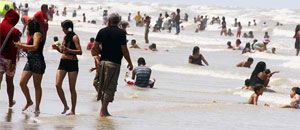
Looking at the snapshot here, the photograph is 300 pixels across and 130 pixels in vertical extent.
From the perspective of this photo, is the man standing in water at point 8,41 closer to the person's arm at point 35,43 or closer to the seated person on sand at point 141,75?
the person's arm at point 35,43

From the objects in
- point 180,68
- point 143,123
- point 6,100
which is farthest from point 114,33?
point 180,68

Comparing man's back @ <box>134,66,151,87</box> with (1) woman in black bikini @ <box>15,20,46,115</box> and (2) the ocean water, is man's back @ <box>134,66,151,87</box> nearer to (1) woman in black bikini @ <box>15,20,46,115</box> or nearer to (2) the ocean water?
(2) the ocean water

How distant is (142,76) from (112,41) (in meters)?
6.13

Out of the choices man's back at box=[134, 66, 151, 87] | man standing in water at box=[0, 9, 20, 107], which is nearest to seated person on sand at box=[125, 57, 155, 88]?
man's back at box=[134, 66, 151, 87]

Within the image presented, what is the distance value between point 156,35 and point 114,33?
34365 millimetres

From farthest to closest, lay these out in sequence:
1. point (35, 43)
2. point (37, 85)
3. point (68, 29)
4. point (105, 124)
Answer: point (37, 85), point (68, 29), point (35, 43), point (105, 124)

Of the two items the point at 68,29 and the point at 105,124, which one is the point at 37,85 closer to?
the point at 68,29

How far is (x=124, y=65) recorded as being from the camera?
22250mm

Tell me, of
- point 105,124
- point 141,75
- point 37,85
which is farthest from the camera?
point 141,75

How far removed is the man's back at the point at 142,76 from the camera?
1448 cm

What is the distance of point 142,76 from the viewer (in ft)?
47.5

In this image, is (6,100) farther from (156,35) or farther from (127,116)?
(156,35)

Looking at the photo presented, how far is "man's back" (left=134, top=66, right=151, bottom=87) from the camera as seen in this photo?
1448 centimetres

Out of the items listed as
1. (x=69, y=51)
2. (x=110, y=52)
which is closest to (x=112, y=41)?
(x=110, y=52)
